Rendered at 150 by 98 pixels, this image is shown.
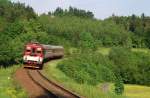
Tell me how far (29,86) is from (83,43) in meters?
83.3

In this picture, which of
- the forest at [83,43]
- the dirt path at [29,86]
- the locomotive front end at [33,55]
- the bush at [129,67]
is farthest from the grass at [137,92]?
the dirt path at [29,86]

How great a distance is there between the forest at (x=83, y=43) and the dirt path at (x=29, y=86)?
27.6ft

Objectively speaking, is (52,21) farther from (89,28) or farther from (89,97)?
(89,97)

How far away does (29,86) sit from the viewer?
36188 mm

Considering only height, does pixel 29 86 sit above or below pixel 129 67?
above

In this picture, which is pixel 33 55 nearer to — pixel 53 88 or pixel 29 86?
pixel 29 86

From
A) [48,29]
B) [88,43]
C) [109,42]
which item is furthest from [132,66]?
[109,42]

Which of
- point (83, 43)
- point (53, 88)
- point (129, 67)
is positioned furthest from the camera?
point (83, 43)

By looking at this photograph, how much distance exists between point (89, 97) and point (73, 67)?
1057 inches

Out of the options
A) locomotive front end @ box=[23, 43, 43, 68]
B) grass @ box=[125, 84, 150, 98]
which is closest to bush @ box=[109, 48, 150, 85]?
grass @ box=[125, 84, 150, 98]

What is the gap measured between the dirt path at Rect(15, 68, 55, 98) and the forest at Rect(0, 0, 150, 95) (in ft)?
27.6

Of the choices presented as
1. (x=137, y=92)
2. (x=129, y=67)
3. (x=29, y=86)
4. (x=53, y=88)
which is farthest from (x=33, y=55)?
(x=129, y=67)

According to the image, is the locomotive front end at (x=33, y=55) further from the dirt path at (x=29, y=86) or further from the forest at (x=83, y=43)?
the forest at (x=83, y=43)

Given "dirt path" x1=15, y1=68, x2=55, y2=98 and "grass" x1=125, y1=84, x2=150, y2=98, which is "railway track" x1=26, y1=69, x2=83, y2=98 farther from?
"grass" x1=125, y1=84, x2=150, y2=98
